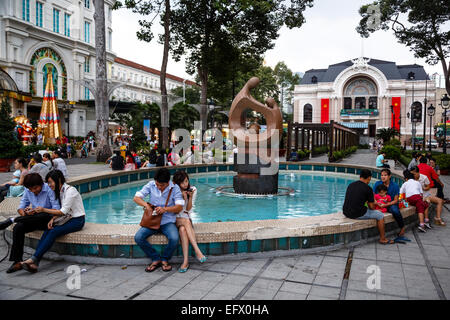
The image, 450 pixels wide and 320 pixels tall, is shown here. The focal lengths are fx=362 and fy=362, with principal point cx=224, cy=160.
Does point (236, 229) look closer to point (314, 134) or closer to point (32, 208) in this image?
point (32, 208)

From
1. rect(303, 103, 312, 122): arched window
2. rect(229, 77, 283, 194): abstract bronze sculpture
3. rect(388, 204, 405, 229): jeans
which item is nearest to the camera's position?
rect(388, 204, 405, 229): jeans

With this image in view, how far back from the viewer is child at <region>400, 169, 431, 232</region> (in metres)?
6.46

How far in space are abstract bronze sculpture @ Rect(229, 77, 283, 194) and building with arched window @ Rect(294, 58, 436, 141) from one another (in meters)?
49.7

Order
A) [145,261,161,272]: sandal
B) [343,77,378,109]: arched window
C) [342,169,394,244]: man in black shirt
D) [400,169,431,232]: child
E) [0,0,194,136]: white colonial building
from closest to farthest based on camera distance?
[145,261,161,272]: sandal, [342,169,394,244]: man in black shirt, [400,169,431,232]: child, [0,0,194,136]: white colonial building, [343,77,378,109]: arched window

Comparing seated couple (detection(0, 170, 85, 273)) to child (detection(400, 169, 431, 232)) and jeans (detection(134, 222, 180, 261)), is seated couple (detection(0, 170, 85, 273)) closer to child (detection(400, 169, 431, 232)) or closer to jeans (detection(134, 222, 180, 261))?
jeans (detection(134, 222, 180, 261))

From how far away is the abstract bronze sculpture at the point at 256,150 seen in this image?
10.8 m

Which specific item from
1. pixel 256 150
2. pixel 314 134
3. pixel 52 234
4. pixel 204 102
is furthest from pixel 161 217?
pixel 314 134

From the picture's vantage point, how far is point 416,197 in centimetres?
655

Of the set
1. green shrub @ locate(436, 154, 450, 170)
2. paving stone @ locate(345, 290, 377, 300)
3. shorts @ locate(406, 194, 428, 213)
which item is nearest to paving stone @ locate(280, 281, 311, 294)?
paving stone @ locate(345, 290, 377, 300)

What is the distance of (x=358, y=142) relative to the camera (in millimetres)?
56781

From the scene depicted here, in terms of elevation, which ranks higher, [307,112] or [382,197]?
[307,112]

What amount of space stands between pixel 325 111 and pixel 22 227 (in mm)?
59917

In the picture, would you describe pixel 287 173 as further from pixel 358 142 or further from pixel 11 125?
pixel 358 142

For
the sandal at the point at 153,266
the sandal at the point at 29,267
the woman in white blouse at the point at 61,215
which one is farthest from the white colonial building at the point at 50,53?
the sandal at the point at 153,266
